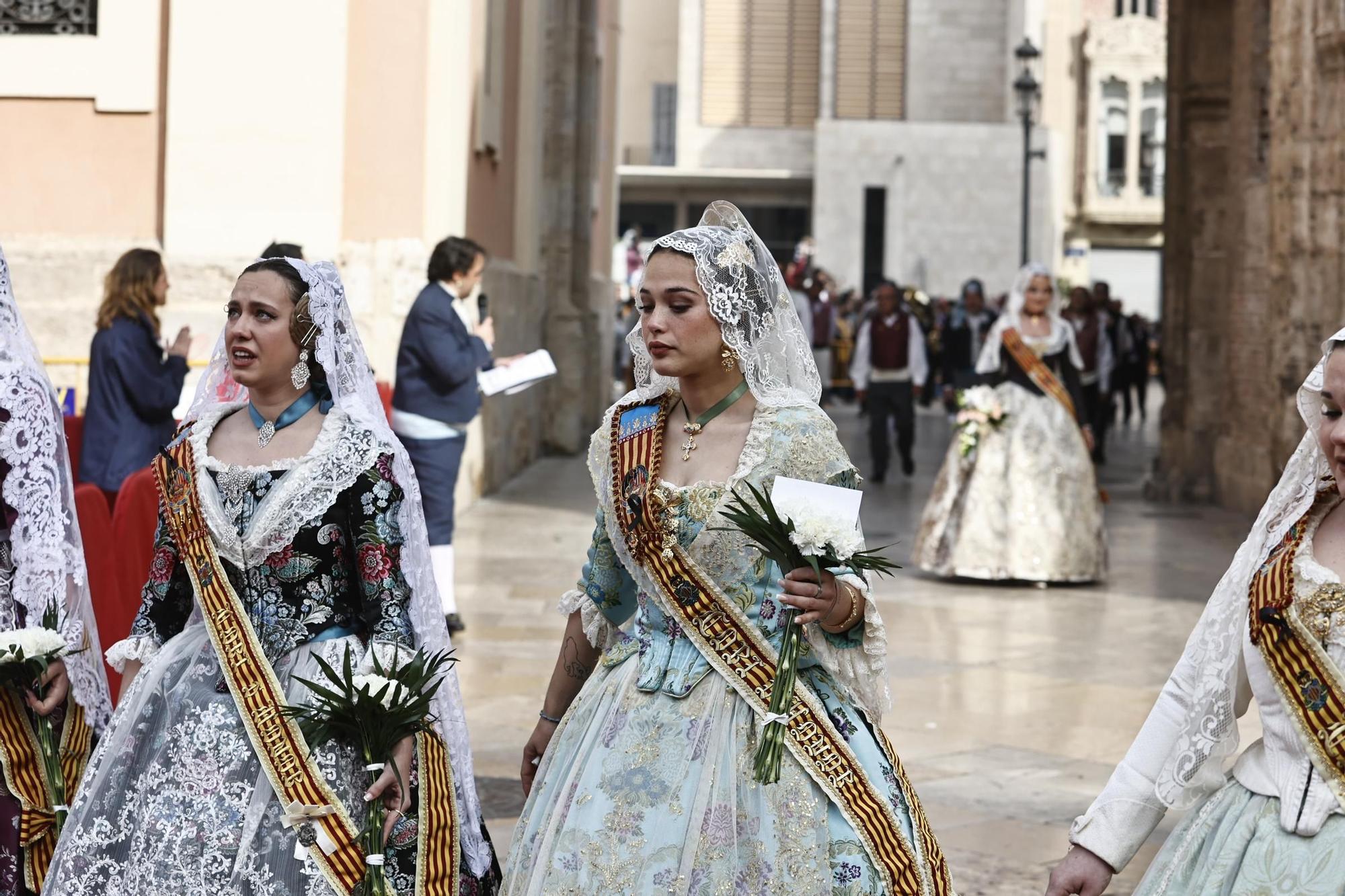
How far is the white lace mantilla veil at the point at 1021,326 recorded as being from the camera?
37.6 feet

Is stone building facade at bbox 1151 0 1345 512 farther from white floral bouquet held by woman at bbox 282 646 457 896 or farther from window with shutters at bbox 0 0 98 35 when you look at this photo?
white floral bouquet held by woman at bbox 282 646 457 896

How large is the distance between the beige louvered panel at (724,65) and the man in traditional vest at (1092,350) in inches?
1069

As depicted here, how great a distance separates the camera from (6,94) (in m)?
11.8

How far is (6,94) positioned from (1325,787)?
10279 mm

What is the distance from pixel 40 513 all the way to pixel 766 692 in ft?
5.87

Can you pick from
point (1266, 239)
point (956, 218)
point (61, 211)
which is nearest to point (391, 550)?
point (61, 211)

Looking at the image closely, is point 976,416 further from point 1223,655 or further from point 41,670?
point 1223,655

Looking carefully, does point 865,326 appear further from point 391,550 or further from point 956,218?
point 956,218

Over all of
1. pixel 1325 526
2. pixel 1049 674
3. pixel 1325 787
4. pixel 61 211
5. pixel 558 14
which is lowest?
pixel 1049 674

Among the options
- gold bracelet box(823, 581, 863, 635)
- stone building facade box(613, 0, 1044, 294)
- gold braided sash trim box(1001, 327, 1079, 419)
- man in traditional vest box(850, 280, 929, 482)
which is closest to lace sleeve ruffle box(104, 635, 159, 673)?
gold bracelet box(823, 581, 863, 635)

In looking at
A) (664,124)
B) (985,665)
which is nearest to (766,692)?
(985,665)

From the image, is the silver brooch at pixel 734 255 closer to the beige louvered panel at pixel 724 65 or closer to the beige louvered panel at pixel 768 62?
A: the beige louvered panel at pixel 768 62

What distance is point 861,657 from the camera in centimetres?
391

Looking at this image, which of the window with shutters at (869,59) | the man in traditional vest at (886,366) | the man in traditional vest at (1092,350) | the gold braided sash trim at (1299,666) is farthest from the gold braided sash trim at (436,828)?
the window with shutters at (869,59)
